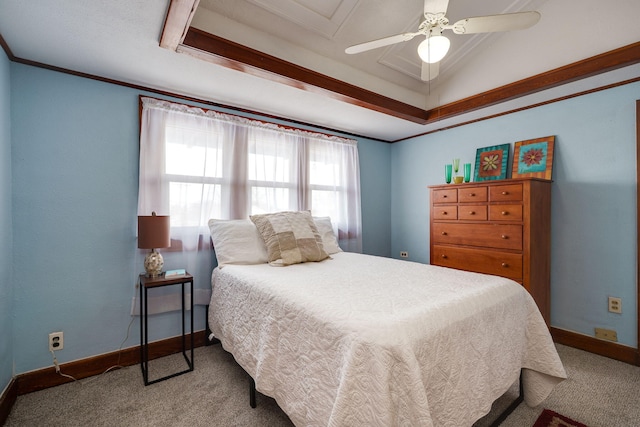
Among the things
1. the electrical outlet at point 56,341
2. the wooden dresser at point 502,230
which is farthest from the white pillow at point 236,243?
the wooden dresser at point 502,230

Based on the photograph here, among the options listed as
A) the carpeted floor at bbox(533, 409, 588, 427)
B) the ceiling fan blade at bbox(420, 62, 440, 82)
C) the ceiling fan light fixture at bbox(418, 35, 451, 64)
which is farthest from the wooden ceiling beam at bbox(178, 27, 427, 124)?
the carpeted floor at bbox(533, 409, 588, 427)

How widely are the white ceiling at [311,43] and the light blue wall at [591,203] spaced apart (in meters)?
0.20

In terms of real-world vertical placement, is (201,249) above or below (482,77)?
below

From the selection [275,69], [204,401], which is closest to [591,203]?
[275,69]

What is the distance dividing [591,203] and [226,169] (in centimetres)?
317

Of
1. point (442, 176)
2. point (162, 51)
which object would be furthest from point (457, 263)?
point (162, 51)

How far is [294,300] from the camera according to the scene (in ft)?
4.42

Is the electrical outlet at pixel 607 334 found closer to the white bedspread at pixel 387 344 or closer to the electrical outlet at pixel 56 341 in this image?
the white bedspread at pixel 387 344

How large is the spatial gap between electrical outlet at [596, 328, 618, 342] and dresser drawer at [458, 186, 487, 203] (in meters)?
1.35

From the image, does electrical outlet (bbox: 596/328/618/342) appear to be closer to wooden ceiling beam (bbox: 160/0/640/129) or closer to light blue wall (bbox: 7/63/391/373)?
wooden ceiling beam (bbox: 160/0/640/129)

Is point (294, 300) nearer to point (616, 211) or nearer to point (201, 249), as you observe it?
point (201, 249)

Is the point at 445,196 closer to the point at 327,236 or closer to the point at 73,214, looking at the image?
the point at 327,236

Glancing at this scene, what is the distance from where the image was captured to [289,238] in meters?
2.30

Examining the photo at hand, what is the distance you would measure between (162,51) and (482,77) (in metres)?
2.68
